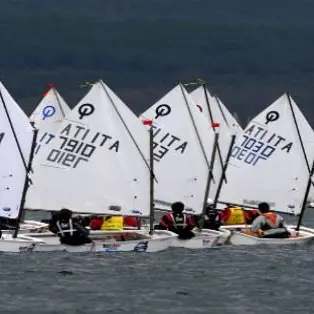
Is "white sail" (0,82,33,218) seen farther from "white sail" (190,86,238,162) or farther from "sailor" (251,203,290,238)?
"white sail" (190,86,238,162)

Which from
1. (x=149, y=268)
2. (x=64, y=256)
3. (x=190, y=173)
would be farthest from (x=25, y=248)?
(x=190, y=173)

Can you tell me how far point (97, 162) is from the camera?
5022 cm

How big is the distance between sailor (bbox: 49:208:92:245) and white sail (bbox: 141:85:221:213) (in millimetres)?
9549

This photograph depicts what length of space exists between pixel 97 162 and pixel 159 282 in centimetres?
1382

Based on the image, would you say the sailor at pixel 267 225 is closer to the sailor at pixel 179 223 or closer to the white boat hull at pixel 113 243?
the sailor at pixel 179 223

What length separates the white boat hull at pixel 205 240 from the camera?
4791 centimetres

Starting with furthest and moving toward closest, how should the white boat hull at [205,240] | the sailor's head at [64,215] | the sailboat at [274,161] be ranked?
the sailboat at [274,161], the white boat hull at [205,240], the sailor's head at [64,215]

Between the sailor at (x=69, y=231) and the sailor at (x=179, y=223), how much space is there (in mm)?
4435

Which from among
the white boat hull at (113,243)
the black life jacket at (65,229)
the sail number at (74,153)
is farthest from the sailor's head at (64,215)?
the sail number at (74,153)

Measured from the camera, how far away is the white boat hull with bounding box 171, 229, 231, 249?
4791cm

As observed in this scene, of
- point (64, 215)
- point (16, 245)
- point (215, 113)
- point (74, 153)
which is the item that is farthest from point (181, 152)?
point (215, 113)

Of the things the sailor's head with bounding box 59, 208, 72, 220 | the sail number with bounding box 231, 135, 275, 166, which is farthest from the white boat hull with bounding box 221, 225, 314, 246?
the sailor's head with bounding box 59, 208, 72, 220

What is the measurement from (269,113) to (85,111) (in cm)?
1088

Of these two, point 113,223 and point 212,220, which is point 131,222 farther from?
point 113,223
